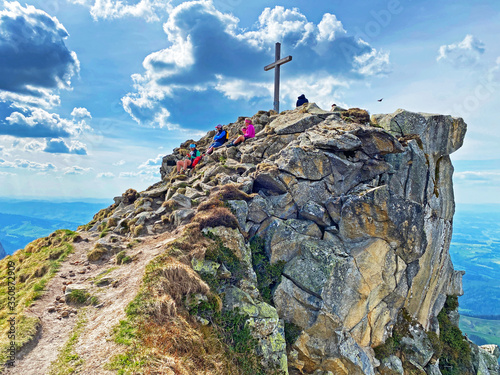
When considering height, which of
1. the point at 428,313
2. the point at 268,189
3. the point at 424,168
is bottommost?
the point at 428,313

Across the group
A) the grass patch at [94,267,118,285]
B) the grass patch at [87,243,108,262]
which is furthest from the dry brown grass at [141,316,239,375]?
the grass patch at [87,243,108,262]

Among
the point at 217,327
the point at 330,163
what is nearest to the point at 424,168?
the point at 330,163

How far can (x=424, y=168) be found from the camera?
2788cm

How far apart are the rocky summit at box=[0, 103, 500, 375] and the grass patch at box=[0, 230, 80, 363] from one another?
609 mm

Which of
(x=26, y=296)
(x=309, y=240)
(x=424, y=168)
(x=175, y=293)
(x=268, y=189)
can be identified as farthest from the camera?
(x=424, y=168)

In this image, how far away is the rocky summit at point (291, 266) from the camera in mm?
12656

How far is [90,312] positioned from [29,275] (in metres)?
9.18

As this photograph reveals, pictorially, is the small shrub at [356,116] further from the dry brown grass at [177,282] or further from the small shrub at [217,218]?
the dry brown grass at [177,282]

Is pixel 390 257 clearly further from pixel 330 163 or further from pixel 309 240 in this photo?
pixel 330 163

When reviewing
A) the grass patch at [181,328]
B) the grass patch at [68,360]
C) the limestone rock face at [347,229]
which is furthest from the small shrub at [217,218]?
the grass patch at [68,360]

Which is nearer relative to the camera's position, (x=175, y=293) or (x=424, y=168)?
(x=175, y=293)

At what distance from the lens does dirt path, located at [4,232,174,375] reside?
33.5ft

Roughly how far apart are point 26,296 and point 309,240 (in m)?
19.1

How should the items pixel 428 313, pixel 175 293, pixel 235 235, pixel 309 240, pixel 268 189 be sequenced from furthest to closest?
pixel 428 313 → pixel 268 189 → pixel 309 240 → pixel 235 235 → pixel 175 293
